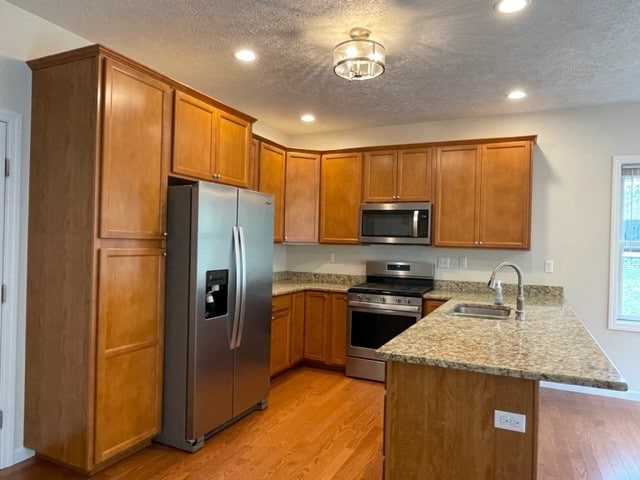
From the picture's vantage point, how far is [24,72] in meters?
2.51

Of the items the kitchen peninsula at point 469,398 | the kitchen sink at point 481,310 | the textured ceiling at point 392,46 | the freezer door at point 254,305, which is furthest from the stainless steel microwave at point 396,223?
the kitchen peninsula at point 469,398

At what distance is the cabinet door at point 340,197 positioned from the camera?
457 centimetres

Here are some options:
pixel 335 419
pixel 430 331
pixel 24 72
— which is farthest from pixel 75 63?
pixel 335 419

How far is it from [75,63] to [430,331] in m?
2.47

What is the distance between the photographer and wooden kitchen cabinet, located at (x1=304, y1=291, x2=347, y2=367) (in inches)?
172

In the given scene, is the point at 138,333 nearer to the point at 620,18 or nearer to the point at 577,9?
the point at 577,9

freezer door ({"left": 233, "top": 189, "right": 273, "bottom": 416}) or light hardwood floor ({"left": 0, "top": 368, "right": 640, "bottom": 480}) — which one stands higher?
freezer door ({"left": 233, "top": 189, "right": 273, "bottom": 416})

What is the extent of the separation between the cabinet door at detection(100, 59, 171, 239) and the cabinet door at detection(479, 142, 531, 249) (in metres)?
2.86

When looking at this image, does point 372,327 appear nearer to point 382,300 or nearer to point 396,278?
point 382,300

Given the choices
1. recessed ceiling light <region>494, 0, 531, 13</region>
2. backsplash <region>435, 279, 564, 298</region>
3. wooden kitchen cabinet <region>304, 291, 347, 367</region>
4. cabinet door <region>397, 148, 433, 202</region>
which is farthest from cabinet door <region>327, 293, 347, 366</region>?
recessed ceiling light <region>494, 0, 531, 13</region>

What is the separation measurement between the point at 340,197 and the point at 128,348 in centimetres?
277

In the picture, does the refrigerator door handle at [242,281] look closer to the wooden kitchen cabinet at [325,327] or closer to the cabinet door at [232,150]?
the cabinet door at [232,150]

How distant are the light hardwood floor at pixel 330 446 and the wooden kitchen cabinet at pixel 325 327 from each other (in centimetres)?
56

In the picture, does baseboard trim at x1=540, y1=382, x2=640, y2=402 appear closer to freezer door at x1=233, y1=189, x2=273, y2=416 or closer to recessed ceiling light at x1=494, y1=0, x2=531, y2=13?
freezer door at x1=233, y1=189, x2=273, y2=416
